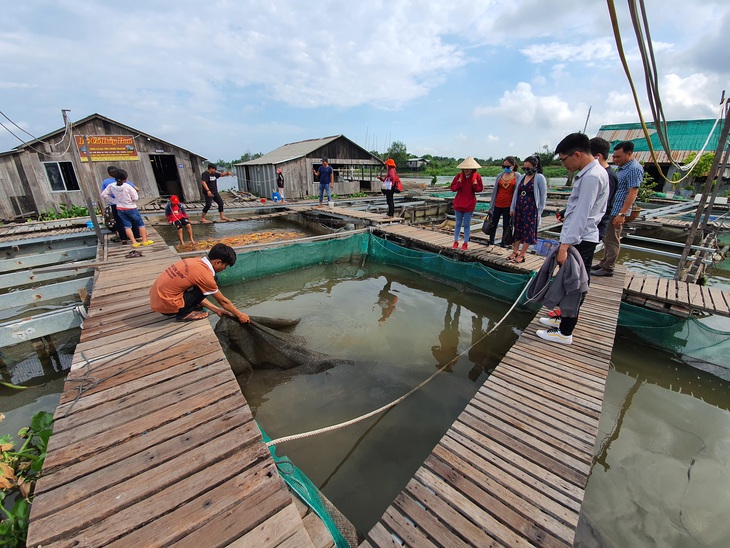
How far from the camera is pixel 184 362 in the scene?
2811 millimetres

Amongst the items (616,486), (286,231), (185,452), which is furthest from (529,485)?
(286,231)

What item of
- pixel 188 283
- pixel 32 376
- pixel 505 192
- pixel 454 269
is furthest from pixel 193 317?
pixel 505 192

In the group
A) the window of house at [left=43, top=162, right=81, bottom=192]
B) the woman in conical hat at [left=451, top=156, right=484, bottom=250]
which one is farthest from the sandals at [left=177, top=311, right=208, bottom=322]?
the window of house at [left=43, top=162, right=81, bottom=192]

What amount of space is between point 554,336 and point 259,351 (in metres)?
3.60

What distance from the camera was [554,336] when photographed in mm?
3652

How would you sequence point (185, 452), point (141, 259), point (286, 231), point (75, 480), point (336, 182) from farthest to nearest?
point (336, 182) → point (286, 231) → point (141, 259) → point (185, 452) → point (75, 480)

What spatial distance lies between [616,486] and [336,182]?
18654mm

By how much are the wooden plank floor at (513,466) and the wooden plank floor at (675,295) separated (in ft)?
7.38

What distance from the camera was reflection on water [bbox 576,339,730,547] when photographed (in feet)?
8.18

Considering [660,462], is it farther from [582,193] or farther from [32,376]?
[32,376]

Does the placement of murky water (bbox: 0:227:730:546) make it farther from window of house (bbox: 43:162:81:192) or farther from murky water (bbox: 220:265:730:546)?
window of house (bbox: 43:162:81:192)

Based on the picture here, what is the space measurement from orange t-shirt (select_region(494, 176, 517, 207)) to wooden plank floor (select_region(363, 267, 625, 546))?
3394 millimetres

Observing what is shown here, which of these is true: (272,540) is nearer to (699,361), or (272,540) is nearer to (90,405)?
(90,405)

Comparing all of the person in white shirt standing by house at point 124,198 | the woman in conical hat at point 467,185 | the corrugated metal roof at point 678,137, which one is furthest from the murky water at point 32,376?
the corrugated metal roof at point 678,137
